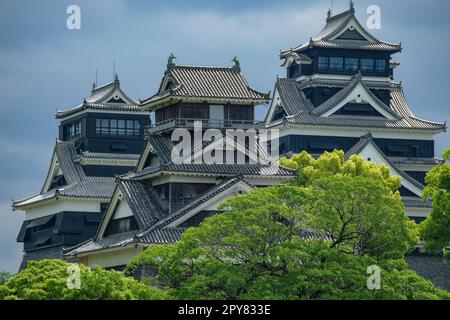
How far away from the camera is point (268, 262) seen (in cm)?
4772

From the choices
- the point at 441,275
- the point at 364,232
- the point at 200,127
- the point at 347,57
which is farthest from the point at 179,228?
the point at 347,57

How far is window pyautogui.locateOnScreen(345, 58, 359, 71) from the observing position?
98625 millimetres

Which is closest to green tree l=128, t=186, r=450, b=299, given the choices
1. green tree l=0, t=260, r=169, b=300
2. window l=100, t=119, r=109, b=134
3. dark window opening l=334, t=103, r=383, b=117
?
green tree l=0, t=260, r=169, b=300

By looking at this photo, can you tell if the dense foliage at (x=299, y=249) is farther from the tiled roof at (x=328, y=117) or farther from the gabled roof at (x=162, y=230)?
the tiled roof at (x=328, y=117)

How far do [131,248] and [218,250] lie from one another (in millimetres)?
13128

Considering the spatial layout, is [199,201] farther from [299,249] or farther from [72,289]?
[72,289]

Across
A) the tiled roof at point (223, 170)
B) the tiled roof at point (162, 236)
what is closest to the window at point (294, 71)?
the tiled roof at point (223, 170)

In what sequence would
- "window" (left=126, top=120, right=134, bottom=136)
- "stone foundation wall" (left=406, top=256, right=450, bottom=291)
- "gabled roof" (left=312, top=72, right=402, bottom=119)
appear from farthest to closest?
"gabled roof" (left=312, top=72, right=402, bottom=119) → "window" (left=126, top=120, right=134, bottom=136) → "stone foundation wall" (left=406, top=256, right=450, bottom=291)

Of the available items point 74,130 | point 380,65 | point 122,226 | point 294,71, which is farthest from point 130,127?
point 122,226

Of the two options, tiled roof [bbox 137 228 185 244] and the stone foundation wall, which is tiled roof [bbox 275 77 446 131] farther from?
tiled roof [bbox 137 228 185 244]

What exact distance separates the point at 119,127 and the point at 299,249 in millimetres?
45701

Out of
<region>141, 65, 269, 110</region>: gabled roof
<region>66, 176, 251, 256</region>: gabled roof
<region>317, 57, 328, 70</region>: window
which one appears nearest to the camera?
<region>66, 176, 251, 256</region>: gabled roof

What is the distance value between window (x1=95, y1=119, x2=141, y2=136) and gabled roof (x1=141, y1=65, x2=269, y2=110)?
76.8 ft

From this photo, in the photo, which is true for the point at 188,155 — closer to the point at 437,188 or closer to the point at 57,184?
the point at 437,188
